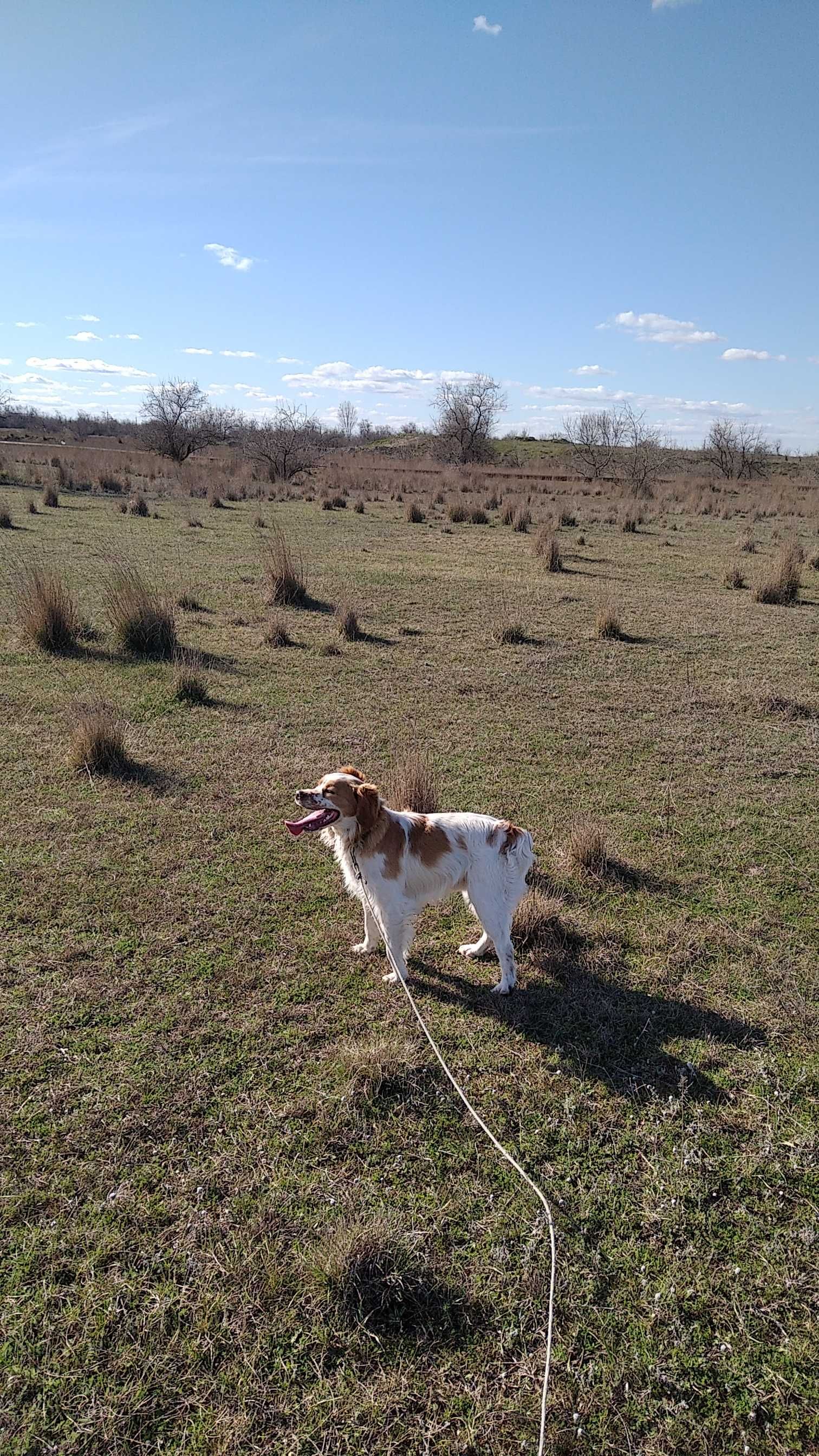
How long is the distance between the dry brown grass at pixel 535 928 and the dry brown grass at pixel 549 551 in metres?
10.6

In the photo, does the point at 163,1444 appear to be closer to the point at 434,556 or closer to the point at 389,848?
the point at 389,848

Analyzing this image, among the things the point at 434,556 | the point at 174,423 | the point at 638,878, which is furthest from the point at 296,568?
the point at 174,423

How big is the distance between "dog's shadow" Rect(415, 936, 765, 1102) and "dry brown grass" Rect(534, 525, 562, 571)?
10.9 meters

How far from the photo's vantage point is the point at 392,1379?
2053 mm

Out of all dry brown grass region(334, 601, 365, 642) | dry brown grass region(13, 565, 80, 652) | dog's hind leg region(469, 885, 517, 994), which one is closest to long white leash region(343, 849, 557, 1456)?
dog's hind leg region(469, 885, 517, 994)

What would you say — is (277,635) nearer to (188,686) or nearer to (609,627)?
(188,686)

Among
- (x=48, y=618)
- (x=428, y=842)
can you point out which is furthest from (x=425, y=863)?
(x=48, y=618)

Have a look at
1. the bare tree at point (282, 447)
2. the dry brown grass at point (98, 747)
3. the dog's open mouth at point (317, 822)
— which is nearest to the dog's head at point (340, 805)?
the dog's open mouth at point (317, 822)

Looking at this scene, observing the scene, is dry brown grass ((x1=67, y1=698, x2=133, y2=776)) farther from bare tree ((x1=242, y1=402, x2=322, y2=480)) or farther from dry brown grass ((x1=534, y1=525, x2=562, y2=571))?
bare tree ((x1=242, y1=402, x2=322, y2=480))

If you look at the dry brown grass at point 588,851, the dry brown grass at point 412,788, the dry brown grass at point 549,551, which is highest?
the dry brown grass at point 549,551

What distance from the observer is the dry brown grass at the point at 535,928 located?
12.8 feet

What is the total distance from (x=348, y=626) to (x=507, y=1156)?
7155 mm

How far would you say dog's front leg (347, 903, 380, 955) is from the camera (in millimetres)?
3799

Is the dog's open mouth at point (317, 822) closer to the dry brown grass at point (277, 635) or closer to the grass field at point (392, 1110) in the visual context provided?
the grass field at point (392, 1110)
